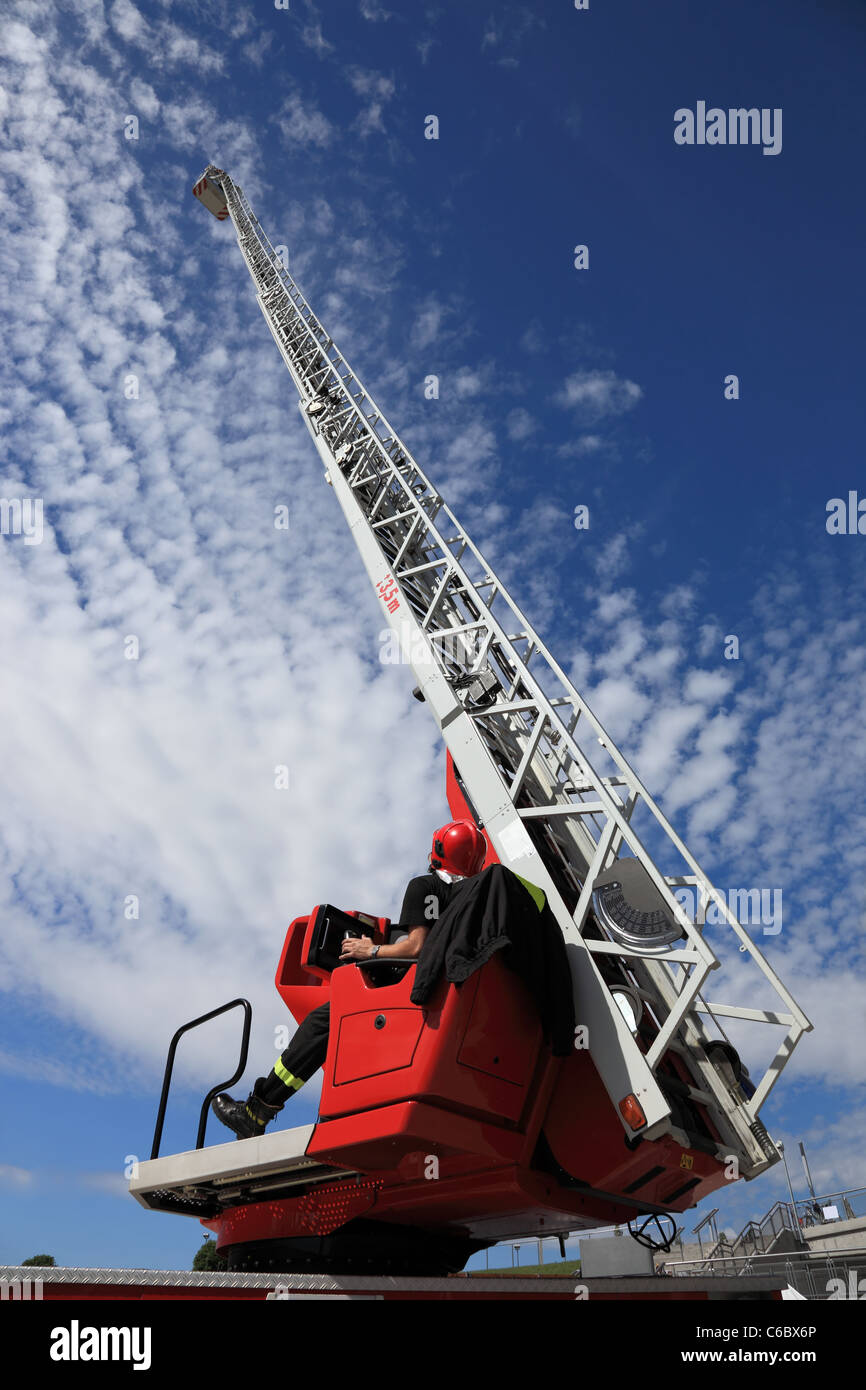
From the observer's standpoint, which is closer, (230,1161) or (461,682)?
(230,1161)

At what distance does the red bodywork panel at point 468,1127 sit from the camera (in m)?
4.61

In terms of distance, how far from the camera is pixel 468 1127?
185 inches

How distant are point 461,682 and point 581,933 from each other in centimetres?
279

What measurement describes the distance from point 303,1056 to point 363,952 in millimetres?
807

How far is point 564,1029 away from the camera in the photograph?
501 centimetres

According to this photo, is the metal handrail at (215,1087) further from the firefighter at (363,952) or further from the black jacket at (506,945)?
the black jacket at (506,945)

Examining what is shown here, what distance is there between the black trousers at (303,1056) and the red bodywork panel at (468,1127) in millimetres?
599

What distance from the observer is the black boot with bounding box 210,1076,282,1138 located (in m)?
5.79

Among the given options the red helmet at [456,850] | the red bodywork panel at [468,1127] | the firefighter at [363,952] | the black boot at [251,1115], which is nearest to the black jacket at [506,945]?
the red bodywork panel at [468,1127]

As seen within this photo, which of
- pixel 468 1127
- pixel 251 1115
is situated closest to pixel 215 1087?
pixel 251 1115

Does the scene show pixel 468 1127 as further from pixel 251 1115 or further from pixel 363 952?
pixel 251 1115

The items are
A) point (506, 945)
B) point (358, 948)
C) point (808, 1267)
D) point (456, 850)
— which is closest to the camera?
point (506, 945)
